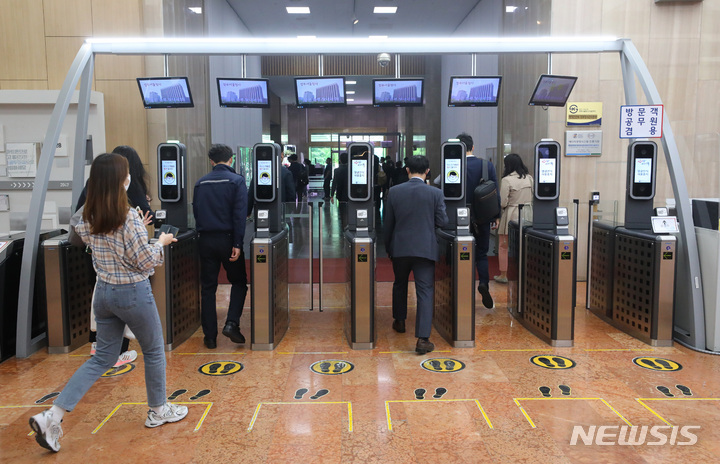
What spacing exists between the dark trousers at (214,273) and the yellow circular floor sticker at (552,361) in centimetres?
231

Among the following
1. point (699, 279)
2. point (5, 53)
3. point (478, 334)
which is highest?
point (5, 53)

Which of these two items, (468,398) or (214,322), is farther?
(214,322)

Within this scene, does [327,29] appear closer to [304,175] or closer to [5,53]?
[304,175]

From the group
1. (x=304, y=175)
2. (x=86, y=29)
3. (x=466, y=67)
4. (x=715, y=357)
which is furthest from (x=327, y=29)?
(x=715, y=357)

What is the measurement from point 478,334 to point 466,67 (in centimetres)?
757

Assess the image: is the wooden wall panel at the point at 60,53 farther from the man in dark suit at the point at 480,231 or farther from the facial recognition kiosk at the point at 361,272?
the man in dark suit at the point at 480,231

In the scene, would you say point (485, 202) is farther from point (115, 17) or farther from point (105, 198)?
point (115, 17)

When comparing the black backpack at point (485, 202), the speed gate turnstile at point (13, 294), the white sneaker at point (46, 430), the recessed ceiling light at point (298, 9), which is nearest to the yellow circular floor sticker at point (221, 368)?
the white sneaker at point (46, 430)

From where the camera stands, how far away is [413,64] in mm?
15398

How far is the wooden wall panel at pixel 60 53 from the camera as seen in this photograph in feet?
21.6

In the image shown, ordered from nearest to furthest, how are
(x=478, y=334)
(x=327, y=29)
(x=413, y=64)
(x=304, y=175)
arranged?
(x=478, y=334), (x=327, y=29), (x=413, y=64), (x=304, y=175)

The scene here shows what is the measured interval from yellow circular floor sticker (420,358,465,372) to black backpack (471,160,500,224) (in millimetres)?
1879

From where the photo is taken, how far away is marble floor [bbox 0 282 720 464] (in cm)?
293

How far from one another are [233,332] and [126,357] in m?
0.79
